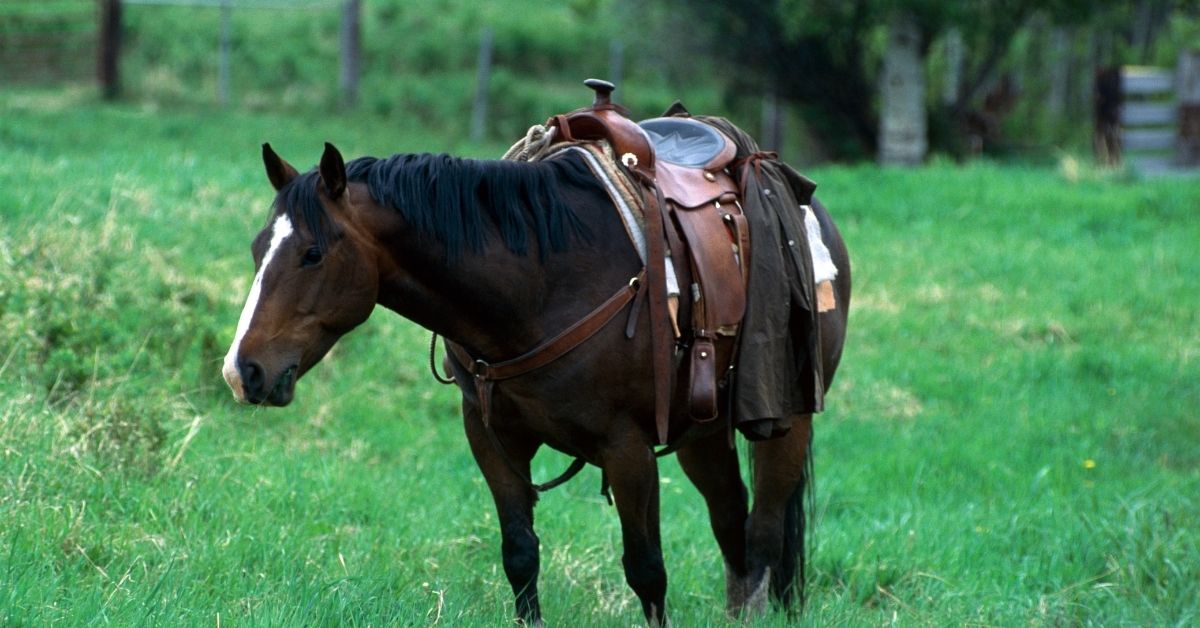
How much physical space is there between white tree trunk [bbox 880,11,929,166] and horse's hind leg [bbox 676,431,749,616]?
14.4 m

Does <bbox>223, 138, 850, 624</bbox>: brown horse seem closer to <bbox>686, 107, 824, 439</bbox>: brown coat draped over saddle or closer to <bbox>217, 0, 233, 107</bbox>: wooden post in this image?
<bbox>686, 107, 824, 439</bbox>: brown coat draped over saddle

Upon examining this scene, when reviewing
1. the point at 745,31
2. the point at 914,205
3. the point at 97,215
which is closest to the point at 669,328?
the point at 97,215

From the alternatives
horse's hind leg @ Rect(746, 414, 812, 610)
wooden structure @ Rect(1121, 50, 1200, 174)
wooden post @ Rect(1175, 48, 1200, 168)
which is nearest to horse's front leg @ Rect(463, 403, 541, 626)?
horse's hind leg @ Rect(746, 414, 812, 610)

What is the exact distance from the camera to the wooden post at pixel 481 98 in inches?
830

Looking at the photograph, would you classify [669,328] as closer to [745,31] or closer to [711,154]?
[711,154]

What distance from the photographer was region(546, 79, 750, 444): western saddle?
13.6 ft

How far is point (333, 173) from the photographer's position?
362cm

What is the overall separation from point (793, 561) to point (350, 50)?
16.9m

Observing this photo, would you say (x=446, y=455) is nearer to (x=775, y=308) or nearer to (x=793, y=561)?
(x=793, y=561)

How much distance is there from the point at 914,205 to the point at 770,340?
9537 mm

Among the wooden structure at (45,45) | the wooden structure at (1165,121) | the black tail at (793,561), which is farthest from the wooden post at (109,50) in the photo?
the black tail at (793,561)

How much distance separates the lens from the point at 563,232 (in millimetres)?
4055

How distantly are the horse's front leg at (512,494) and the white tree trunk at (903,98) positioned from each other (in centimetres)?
1534

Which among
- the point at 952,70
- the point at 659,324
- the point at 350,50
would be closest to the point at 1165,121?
the point at 952,70
